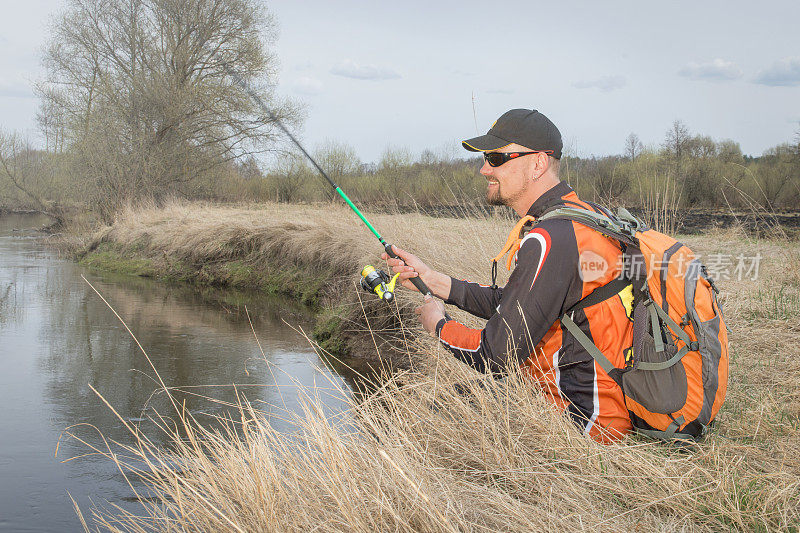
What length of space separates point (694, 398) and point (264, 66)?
21.3 metres

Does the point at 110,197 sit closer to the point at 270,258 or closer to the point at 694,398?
the point at 270,258

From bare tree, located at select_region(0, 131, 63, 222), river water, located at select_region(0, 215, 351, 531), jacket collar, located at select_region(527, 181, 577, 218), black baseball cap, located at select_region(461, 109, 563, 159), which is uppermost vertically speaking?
bare tree, located at select_region(0, 131, 63, 222)

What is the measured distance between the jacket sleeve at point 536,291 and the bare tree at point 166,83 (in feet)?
62.9

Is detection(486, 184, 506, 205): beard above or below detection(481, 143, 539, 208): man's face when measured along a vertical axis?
below

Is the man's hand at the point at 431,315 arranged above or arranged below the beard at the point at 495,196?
below

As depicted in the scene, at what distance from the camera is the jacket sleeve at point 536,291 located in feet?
7.62

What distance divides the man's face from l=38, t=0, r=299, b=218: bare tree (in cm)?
1871

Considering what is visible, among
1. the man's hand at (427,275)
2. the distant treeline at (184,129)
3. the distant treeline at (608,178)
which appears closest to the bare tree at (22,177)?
the distant treeline at (184,129)

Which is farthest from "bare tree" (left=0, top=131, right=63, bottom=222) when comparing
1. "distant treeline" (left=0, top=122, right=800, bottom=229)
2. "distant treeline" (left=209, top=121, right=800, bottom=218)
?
"distant treeline" (left=209, top=121, right=800, bottom=218)

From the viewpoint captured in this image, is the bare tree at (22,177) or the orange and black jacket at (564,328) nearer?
the orange and black jacket at (564,328)

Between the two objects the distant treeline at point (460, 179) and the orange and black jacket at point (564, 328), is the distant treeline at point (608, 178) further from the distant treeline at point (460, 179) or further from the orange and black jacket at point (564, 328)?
the orange and black jacket at point (564, 328)

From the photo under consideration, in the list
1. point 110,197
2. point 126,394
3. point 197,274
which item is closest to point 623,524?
point 126,394

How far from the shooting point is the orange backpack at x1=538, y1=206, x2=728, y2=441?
2.32 m

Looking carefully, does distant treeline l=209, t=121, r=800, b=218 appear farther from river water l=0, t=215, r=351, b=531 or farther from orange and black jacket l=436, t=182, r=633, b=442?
orange and black jacket l=436, t=182, r=633, b=442
